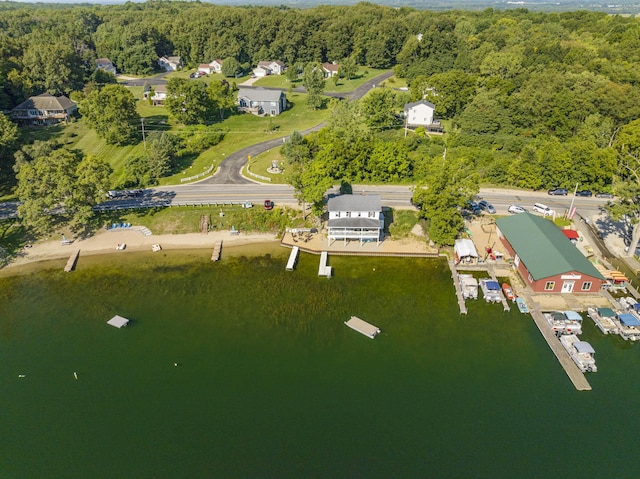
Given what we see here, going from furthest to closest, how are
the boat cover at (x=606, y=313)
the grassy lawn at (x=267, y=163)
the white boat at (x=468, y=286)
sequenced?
the grassy lawn at (x=267, y=163)
the white boat at (x=468, y=286)
the boat cover at (x=606, y=313)

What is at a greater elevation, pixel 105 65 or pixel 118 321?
pixel 105 65

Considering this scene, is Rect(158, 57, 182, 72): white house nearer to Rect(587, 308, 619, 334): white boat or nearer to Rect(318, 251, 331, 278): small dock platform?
Rect(318, 251, 331, 278): small dock platform

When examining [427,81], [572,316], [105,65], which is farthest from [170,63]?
[572,316]

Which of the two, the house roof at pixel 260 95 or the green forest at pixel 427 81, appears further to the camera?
the house roof at pixel 260 95

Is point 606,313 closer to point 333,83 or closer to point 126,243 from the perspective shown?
point 126,243

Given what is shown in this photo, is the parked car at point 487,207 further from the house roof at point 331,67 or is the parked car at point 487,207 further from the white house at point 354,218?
the house roof at point 331,67

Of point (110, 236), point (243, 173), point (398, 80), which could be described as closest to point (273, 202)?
point (243, 173)

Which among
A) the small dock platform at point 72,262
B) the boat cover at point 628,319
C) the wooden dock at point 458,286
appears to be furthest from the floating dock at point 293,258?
the boat cover at point 628,319
